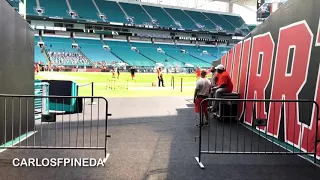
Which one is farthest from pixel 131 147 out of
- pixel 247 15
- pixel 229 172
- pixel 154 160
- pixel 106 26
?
pixel 247 15

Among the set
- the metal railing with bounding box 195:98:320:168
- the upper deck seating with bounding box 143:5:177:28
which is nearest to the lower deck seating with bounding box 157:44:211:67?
the upper deck seating with bounding box 143:5:177:28

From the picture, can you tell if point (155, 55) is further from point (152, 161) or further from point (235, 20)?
point (152, 161)

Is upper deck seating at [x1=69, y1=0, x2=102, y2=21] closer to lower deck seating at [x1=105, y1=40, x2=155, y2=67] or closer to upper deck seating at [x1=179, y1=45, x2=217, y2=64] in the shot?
lower deck seating at [x1=105, y1=40, x2=155, y2=67]

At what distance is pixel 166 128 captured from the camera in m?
8.73

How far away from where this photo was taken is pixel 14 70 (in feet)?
22.2

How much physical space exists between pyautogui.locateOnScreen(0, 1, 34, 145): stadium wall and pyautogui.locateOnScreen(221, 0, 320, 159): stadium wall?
6195 millimetres

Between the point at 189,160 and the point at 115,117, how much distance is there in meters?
5.62

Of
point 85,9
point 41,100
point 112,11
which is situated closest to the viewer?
point 41,100

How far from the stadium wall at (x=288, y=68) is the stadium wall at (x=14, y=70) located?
6195mm

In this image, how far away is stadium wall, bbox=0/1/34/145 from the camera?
614 cm

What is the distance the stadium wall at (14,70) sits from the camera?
20.1ft

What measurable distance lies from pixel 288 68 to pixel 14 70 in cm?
647

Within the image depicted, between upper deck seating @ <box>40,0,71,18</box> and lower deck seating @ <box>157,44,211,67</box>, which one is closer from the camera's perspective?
upper deck seating @ <box>40,0,71,18</box>

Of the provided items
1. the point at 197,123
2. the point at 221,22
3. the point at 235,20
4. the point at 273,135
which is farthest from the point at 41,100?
the point at 235,20
